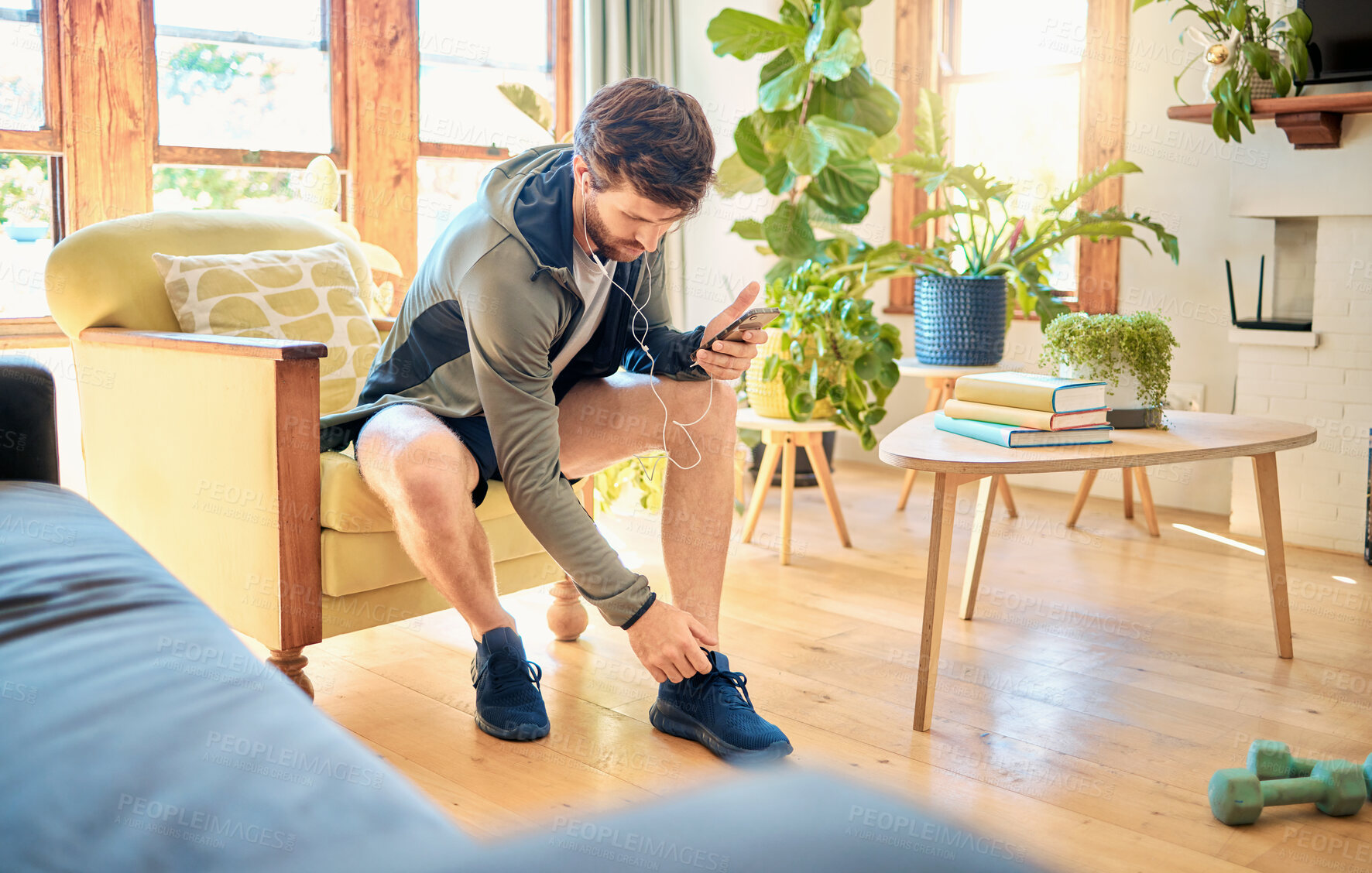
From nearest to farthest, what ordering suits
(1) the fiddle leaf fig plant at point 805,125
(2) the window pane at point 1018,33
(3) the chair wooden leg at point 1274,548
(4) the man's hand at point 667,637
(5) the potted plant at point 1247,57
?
(4) the man's hand at point 667,637
(3) the chair wooden leg at point 1274,548
(5) the potted plant at point 1247,57
(1) the fiddle leaf fig plant at point 805,125
(2) the window pane at point 1018,33

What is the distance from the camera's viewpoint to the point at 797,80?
3318 mm

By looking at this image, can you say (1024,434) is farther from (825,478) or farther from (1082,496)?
(1082,496)

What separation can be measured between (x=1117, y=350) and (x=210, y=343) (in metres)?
1.62

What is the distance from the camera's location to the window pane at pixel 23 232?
299cm

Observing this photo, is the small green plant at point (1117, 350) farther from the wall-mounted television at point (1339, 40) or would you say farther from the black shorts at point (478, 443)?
the wall-mounted television at point (1339, 40)

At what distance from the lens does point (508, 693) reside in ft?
5.90

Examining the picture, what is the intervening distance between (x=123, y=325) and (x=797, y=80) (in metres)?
2.04

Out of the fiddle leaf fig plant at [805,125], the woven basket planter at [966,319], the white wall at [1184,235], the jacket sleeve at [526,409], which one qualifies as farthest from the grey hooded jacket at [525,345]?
the white wall at [1184,235]

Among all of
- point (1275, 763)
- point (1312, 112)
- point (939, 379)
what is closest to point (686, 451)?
point (1275, 763)

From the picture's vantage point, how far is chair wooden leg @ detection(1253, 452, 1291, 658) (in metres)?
2.16

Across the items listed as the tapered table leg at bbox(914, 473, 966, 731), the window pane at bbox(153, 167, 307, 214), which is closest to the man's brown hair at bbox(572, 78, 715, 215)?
the tapered table leg at bbox(914, 473, 966, 731)

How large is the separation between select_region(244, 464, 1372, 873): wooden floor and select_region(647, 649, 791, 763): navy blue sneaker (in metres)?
0.03

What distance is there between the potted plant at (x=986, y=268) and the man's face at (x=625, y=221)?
6.06 ft

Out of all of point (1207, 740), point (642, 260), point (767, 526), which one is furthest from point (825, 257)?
point (1207, 740)
